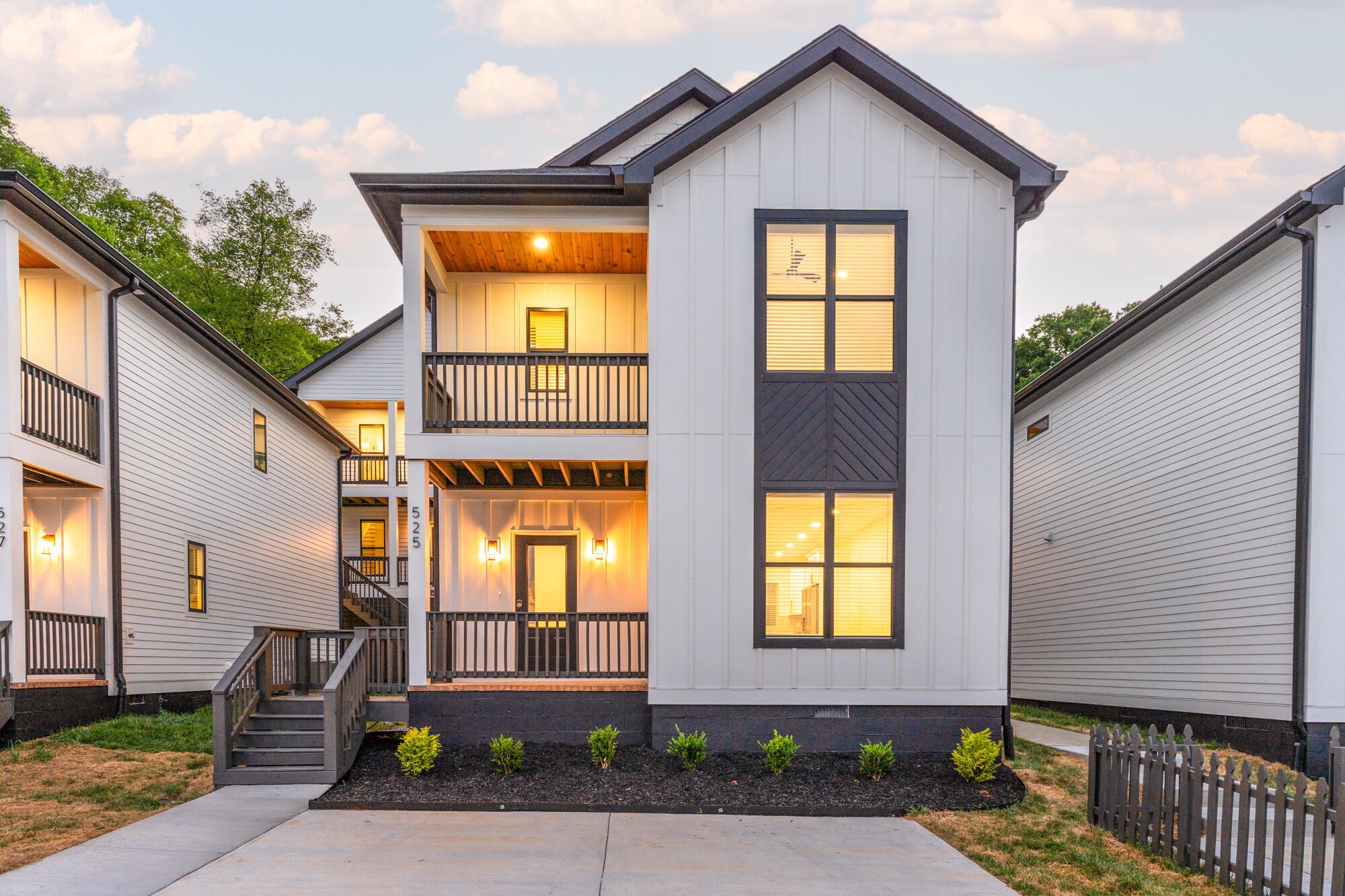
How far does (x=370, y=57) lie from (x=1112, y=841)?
200 feet

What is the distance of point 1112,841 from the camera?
6898 mm

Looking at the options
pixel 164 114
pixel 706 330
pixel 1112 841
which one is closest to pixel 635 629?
pixel 706 330

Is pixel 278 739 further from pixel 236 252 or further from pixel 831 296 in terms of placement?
pixel 236 252

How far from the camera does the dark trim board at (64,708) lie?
31.3ft

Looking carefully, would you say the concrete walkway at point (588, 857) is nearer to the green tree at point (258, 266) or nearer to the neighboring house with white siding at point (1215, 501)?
the neighboring house with white siding at point (1215, 501)

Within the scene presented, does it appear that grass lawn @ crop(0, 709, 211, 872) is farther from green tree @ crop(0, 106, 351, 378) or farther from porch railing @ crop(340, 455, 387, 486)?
green tree @ crop(0, 106, 351, 378)

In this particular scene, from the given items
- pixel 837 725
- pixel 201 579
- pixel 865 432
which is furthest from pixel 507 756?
pixel 201 579

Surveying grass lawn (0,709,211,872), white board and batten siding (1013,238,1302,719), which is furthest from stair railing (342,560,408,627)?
white board and batten siding (1013,238,1302,719)

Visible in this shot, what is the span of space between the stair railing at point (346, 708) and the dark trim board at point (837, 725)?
10.9ft

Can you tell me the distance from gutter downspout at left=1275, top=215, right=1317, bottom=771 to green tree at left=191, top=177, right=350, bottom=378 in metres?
31.6

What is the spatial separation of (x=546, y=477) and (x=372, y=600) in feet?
39.9

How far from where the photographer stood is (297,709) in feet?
31.6

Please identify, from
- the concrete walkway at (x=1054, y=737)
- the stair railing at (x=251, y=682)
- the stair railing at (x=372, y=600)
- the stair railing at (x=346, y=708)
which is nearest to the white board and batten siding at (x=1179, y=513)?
the concrete walkway at (x=1054, y=737)

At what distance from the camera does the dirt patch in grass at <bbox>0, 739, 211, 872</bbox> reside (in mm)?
6578
